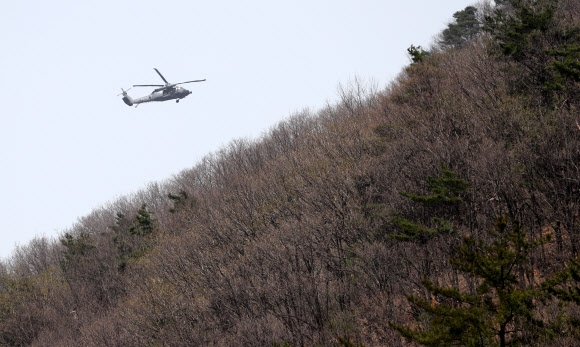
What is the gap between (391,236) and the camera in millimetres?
25047

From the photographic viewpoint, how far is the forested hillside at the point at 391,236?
20.0m

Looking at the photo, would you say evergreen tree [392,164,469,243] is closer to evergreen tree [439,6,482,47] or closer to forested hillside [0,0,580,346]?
forested hillside [0,0,580,346]

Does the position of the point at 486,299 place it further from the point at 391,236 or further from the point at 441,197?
the point at 391,236

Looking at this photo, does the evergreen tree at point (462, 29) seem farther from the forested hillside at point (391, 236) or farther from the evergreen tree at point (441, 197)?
the evergreen tree at point (441, 197)

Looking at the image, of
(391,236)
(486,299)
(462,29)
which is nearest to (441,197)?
(391,236)

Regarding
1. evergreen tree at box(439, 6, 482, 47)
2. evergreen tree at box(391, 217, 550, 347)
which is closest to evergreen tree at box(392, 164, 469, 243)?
evergreen tree at box(391, 217, 550, 347)

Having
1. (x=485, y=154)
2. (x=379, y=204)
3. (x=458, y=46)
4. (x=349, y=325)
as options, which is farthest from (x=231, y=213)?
(x=458, y=46)

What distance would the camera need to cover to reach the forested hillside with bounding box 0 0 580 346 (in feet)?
65.7

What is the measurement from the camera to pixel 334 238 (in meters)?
32.5

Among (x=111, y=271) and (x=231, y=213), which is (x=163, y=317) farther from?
(x=111, y=271)

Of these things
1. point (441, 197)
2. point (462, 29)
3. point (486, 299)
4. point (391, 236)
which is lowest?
point (391, 236)

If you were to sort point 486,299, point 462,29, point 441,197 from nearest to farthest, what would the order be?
1. point 486,299
2. point 441,197
3. point 462,29

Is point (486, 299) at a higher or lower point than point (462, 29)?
lower

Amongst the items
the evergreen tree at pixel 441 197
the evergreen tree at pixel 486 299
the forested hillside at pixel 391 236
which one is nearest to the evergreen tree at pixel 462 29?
the forested hillside at pixel 391 236
